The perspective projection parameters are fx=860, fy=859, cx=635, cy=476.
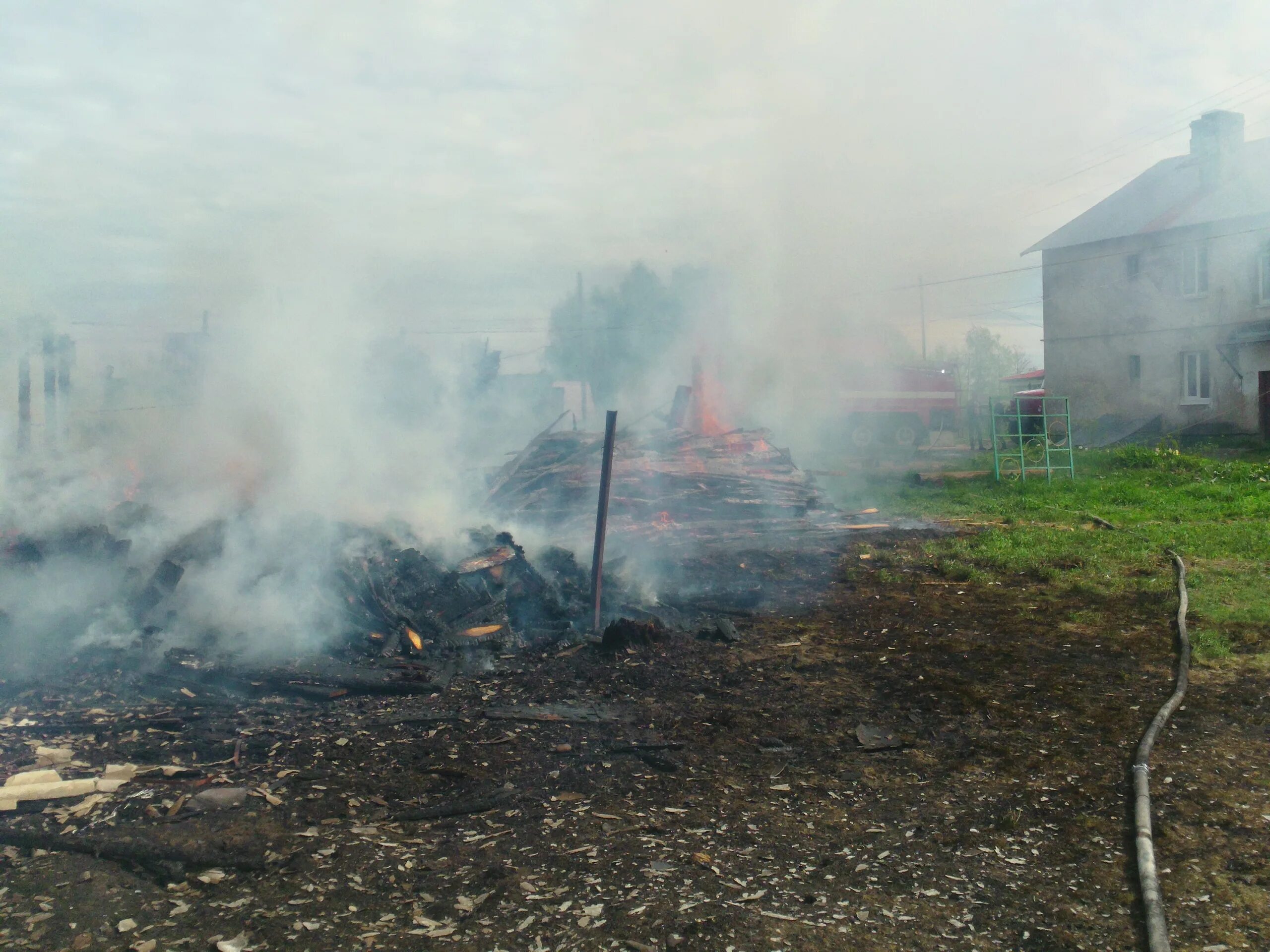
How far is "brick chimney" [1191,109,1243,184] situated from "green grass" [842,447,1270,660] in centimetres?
1008

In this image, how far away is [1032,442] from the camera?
22625mm

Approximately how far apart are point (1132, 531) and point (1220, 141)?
1942 centimetres

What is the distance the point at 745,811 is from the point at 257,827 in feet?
7.92

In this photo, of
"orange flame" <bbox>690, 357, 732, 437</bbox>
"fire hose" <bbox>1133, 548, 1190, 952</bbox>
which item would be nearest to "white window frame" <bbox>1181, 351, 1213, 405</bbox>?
"orange flame" <bbox>690, 357, 732, 437</bbox>

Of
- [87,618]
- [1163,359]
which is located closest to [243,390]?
[87,618]

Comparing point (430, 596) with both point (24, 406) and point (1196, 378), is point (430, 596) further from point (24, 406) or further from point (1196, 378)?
point (1196, 378)

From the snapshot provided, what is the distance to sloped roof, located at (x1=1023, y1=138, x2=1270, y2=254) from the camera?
74.1 ft

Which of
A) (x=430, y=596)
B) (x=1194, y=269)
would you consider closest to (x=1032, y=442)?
(x=1194, y=269)

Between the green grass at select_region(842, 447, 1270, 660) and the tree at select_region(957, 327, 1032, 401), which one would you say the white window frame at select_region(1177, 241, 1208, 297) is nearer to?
the green grass at select_region(842, 447, 1270, 660)

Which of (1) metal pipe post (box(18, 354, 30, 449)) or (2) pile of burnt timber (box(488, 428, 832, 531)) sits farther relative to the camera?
(2) pile of burnt timber (box(488, 428, 832, 531))

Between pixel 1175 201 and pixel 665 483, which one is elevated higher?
pixel 1175 201

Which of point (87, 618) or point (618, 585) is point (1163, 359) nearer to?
point (618, 585)

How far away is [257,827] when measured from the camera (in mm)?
4191

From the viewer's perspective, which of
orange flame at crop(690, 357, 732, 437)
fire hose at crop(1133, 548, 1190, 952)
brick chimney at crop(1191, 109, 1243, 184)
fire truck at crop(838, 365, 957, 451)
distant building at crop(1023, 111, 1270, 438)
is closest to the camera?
fire hose at crop(1133, 548, 1190, 952)
